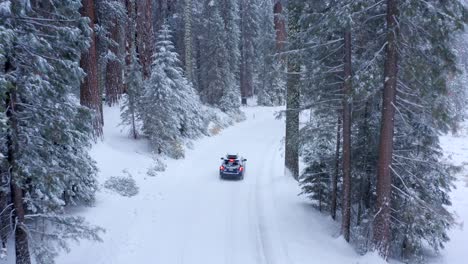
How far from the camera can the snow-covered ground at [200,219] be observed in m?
11.1

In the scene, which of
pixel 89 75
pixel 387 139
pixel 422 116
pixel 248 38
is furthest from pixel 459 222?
pixel 248 38

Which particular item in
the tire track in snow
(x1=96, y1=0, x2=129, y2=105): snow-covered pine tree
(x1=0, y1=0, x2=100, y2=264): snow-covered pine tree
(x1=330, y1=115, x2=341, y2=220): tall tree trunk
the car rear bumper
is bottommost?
the tire track in snow

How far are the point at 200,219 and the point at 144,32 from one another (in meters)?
16.4

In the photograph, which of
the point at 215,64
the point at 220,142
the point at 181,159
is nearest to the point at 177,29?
the point at 215,64

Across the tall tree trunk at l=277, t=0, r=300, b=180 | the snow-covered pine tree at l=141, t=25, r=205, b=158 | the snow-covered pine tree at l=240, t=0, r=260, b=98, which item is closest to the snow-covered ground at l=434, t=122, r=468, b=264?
the tall tree trunk at l=277, t=0, r=300, b=180

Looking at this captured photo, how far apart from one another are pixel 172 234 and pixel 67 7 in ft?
24.5

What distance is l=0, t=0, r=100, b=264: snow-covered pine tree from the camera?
7.46 m

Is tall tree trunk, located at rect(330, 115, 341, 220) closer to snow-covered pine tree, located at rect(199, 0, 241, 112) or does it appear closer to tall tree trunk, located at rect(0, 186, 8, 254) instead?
tall tree trunk, located at rect(0, 186, 8, 254)

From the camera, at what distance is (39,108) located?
26.0 ft

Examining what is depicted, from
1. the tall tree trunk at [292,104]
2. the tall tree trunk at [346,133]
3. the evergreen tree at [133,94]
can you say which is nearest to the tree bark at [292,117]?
the tall tree trunk at [292,104]

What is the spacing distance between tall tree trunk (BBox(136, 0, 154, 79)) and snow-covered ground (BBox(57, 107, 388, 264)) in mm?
6025

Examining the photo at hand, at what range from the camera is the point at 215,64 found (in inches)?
1650

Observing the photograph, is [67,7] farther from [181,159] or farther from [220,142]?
[220,142]

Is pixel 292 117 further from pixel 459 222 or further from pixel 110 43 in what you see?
pixel 110 43
